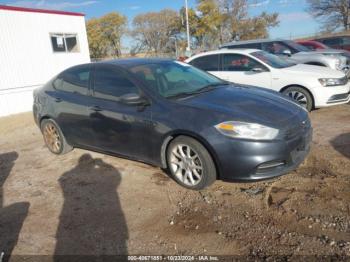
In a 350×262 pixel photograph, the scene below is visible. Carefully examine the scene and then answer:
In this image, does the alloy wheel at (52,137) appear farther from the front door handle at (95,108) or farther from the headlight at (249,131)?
the headlight at (249,131)

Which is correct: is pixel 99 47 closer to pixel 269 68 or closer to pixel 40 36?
pixel 40 36

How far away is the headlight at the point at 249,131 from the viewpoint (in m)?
3.64

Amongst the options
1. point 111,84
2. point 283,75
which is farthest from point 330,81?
point 111,84

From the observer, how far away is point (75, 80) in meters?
5.38

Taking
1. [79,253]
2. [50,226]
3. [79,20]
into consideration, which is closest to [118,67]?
[50,226]

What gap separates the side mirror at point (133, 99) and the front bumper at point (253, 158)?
1145 mm

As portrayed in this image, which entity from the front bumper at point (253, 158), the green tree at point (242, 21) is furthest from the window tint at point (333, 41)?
the green tree at point (242, 21)

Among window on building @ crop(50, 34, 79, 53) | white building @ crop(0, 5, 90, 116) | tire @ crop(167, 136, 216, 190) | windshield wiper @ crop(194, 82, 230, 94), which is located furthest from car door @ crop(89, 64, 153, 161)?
window on building @ crop(50, 34, 79, 53)

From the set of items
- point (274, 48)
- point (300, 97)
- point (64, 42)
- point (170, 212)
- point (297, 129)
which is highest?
point (64, 42)

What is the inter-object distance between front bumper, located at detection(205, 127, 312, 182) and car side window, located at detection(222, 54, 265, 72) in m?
4.20

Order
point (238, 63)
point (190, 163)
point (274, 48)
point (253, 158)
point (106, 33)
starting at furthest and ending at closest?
point (106, 33) < point (274, 48) < point (238, 63) < point (190, 163) < point (253, 158)

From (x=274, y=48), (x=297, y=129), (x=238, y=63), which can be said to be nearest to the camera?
(x=297, y=129)

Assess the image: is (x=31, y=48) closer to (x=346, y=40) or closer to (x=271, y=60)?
(x=271, y=60)

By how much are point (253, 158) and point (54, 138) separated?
3.72 m
